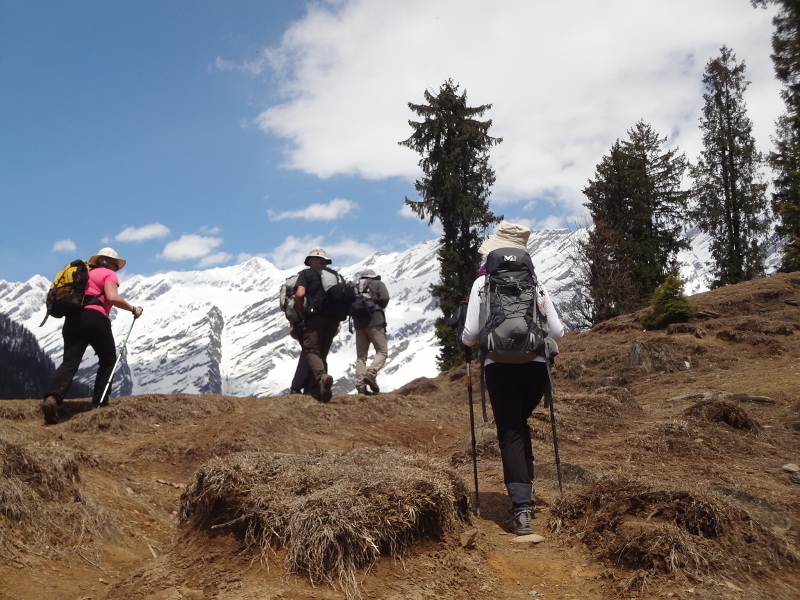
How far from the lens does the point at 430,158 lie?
30.4 metres

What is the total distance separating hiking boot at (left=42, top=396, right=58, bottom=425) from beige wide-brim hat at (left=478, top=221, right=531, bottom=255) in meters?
5.82

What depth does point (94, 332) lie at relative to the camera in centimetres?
866

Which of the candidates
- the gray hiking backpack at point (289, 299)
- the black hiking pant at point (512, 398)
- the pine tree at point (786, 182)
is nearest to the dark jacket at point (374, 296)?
the gray hiking backpack at point (289, 299)

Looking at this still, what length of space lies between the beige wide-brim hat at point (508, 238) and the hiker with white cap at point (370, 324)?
20.0 ft

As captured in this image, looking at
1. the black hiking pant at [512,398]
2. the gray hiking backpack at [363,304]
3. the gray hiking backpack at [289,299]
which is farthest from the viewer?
the gray hiking backpack at [363,304]

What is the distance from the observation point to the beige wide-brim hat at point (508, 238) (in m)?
5.39

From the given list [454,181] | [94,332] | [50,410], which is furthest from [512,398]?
[454,181]

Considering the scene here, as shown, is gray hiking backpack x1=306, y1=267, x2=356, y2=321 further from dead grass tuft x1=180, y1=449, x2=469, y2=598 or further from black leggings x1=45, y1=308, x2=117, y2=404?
dead grass tuft x1=180, y1=449, x2=469, y2=598

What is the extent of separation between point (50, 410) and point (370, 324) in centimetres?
501

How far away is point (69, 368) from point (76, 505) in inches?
173

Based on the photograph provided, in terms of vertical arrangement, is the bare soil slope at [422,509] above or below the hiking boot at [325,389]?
below

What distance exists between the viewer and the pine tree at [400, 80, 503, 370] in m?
29.6

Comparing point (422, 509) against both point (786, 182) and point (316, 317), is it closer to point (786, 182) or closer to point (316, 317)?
point (316, 317)

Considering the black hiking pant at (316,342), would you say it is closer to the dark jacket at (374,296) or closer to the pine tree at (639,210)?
the dark jacket at (374,296)
